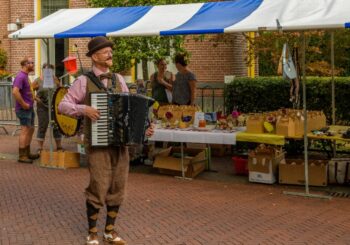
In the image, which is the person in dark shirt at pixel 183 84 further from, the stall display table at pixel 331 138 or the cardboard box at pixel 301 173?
the cardboard box at pixel 301 173

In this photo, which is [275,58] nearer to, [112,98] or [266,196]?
[266,196]

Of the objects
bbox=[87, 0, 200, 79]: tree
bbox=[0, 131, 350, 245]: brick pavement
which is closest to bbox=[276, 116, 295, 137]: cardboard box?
bbox=[0, 131, 350, 245]: brick pavement

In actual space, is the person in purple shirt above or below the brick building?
below

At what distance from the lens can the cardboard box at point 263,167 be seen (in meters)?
8.98

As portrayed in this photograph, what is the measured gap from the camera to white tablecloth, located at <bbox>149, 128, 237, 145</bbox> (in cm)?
873

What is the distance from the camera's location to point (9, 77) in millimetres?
20812

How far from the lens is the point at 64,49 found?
21.3 meters

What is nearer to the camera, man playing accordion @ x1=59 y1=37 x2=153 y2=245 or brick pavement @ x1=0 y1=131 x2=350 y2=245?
man playing accordion @ x1=59 y1=37 x2=153 y2=245

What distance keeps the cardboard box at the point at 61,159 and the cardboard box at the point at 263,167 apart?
316 centimetres

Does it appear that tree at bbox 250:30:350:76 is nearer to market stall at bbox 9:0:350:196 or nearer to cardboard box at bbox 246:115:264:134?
market stall at bbox 9:0:350:196

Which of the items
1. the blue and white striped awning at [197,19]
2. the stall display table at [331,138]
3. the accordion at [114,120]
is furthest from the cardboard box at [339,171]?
the accordion at [114,120]

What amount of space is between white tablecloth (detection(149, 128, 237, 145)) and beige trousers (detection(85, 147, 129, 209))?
3.16 meters

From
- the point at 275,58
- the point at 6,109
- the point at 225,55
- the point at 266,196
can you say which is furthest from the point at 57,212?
the point at 225,55

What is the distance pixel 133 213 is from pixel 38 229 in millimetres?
1234
